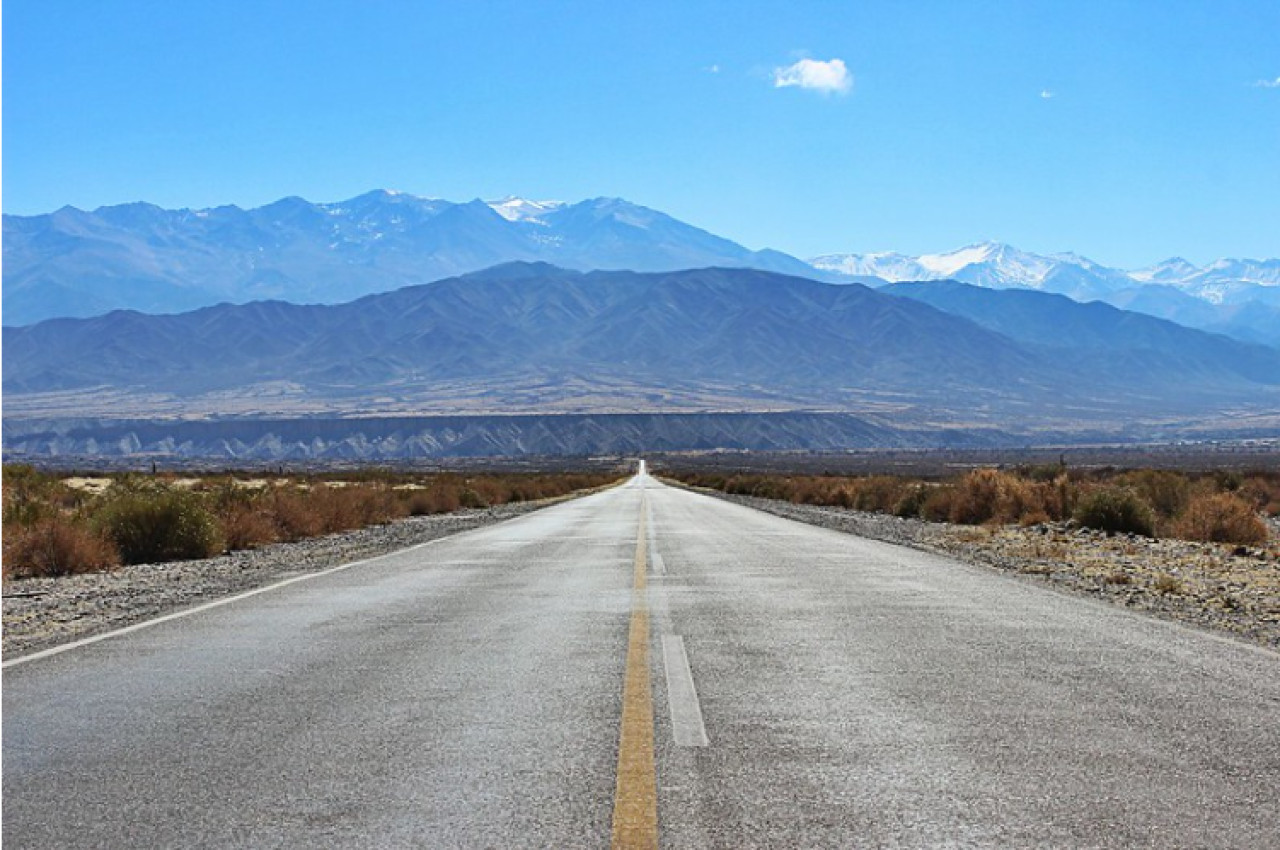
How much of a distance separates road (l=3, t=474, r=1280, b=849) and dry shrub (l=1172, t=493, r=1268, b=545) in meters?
13.3

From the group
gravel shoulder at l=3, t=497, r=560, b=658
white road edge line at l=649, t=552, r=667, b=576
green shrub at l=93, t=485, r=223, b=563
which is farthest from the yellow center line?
green shrub at l=93, t=485, r=223, b=563

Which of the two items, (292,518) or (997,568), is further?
(292,518)

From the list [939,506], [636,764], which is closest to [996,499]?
[939,506]

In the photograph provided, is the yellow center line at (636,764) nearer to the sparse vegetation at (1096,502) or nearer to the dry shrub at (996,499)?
the sparse vegetation at (1096,502)

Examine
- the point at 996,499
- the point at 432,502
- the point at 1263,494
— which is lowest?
the point at 432,502

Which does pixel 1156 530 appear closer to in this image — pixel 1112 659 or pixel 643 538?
pixel 643 538

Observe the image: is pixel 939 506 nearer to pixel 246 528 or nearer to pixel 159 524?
pixel 246 528

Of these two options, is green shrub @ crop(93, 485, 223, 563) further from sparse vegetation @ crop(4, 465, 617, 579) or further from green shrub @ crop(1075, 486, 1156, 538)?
green shrub @ crop(1075, 486, 1156, 538)

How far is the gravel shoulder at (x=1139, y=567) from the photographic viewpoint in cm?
1237

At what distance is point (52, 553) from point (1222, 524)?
20747 millimetres

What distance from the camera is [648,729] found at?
6.46m

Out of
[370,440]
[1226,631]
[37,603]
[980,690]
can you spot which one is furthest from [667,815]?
[370,440]

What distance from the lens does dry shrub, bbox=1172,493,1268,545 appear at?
23250 millimetres

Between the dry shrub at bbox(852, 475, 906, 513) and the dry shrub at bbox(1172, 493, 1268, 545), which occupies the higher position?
the dry shrub at bbox(1172, 493, 1268, 545)
